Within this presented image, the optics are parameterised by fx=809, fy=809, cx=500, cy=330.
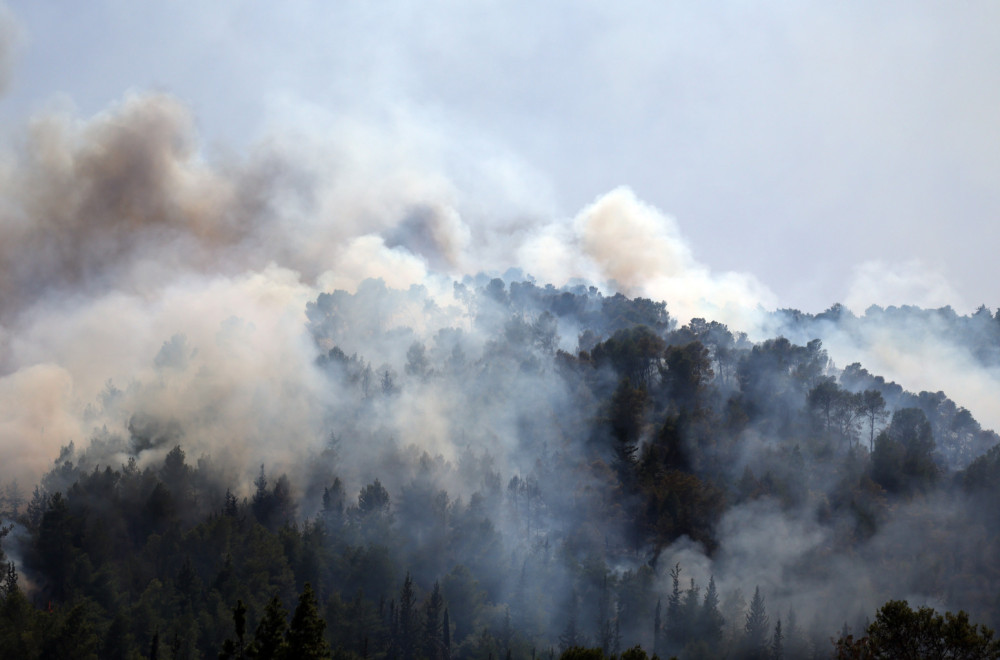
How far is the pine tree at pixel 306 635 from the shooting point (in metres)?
A: 44.0

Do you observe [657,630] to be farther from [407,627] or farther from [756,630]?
[407,627]

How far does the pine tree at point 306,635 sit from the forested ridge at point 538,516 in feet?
77.8

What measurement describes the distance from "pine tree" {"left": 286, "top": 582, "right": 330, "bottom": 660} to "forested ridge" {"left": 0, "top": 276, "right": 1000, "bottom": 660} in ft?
77.8

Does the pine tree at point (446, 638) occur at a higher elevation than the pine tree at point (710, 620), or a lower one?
lower

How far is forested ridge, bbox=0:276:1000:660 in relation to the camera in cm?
10231

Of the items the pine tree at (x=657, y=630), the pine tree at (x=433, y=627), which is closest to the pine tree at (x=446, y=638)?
the pine tree at (x=433, y=627)

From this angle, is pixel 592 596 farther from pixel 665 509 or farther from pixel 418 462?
pixel 418 462

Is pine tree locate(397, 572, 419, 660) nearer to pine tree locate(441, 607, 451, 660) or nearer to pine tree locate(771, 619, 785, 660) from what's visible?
pine tree locate(441, 607, 451, 660)

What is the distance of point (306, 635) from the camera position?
44.2 meters

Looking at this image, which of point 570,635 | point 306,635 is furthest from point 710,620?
point 306,635

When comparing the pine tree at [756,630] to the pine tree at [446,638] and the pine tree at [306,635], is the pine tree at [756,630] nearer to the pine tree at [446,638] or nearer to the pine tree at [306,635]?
the pine tree at [446,638]

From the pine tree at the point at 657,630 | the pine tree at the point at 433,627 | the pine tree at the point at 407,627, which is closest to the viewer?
the pine tree at the point at 433,627

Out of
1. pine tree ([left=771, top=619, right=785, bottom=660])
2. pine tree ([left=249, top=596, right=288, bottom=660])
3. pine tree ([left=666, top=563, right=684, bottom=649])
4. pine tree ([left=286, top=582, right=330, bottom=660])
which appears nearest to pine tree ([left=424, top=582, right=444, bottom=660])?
pine tree ([left=666, top=563, right=684, bottom=649])

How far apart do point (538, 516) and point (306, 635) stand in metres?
96.9
